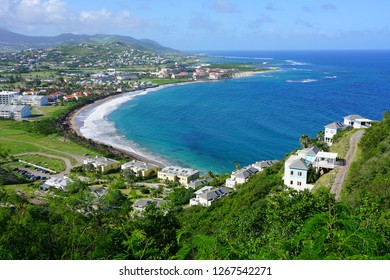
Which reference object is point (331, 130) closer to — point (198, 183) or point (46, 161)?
point (198, 183)

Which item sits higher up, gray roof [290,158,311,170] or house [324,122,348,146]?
house [324,122,348,146]

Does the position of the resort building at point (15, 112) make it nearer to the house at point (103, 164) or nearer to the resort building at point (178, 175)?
the house at point (103, 164)

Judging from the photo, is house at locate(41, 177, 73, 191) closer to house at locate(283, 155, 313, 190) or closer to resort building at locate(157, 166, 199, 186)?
resort building at locate(157, 166, 199, 186)

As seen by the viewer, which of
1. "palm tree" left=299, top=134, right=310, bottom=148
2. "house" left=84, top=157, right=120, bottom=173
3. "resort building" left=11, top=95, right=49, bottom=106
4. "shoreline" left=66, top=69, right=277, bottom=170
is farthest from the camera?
"resort building" left=11, top=95, right=49, bottom=106

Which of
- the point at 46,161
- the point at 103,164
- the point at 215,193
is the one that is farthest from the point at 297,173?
the point at 46,161

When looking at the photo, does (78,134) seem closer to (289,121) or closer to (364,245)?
(289,121)

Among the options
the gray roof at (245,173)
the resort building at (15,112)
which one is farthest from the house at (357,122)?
the resort building at (15,112)

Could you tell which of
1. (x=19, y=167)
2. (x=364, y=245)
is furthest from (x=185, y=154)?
(x=364, y=245)

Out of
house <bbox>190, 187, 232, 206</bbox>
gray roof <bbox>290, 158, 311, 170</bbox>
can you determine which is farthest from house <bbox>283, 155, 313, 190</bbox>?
house <bbox>190, 187, 232, 206</bbox>
